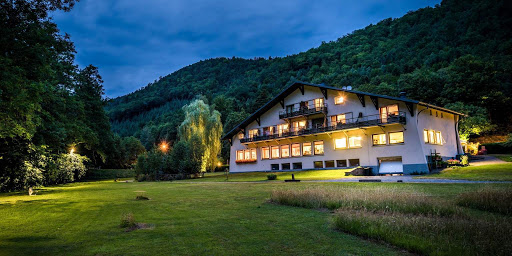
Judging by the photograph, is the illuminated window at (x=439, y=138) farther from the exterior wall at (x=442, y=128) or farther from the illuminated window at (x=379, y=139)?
the illuminated window at (x=379, y=139)

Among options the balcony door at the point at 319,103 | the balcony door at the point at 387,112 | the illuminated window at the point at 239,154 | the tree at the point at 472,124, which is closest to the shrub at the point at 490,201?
the balcony door at the point at 387,112

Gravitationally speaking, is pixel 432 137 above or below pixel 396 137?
below

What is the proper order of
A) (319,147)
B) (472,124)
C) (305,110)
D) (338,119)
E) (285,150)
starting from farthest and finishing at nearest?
(285,150) → (472,124) → (305,110) → (319,147) → (338,119)

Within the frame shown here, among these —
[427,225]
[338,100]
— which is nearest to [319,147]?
[338,100]

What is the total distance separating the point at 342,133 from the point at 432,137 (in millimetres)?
10613

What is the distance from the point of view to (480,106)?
55.0m

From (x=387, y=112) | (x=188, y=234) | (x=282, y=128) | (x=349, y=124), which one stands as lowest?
(x=188, y=234)

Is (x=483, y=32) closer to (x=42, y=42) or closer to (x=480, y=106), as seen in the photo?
(x=480, y=106)

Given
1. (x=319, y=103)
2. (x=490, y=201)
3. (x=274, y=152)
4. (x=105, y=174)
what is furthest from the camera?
(x=105, y=174)

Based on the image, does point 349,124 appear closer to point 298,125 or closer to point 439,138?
point 298,125

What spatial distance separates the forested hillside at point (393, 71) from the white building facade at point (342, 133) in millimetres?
16135

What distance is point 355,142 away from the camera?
39625 millimetres

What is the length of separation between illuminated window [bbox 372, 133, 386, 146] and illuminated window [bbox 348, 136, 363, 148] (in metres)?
1.69

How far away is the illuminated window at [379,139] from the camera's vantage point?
37263mm
